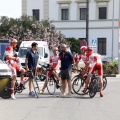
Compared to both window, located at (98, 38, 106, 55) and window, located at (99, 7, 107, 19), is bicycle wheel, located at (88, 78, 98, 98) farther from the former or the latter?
window, located at (99, 7, 107, 19)

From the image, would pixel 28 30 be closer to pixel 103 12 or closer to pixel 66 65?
A: pixel 103 12

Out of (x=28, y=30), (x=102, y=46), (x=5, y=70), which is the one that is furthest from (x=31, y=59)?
(x=102, y=46)

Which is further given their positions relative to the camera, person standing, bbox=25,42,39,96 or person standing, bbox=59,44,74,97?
person standing, bbox=59,44,74,97

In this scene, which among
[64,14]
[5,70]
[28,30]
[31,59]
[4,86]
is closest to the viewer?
[4,86]

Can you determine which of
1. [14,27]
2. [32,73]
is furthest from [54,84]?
[14,27]

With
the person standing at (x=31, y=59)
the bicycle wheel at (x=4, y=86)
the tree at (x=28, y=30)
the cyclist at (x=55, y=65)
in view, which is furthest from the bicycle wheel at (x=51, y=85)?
the tree at (x=28, y=30)

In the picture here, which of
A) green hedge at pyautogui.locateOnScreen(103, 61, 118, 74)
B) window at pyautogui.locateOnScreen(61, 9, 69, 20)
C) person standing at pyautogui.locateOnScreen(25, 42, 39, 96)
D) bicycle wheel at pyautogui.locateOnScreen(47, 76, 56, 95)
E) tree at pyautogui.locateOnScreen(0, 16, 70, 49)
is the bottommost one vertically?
green hedge at pyautogui.locateOnScreen(103, 61, 118, 74)

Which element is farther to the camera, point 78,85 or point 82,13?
point 82,13

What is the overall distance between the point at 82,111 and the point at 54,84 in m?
4.94

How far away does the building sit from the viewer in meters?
64.2

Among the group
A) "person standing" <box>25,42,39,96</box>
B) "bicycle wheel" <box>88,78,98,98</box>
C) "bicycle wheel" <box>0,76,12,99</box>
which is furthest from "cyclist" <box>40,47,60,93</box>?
"bicycle wheel" <box>0,76,12,99</box>

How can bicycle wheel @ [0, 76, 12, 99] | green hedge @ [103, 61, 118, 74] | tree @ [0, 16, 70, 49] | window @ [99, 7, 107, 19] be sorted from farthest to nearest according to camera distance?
window @ [99, 7, 107, 19] → tree @ [0, 16, 70, 49] → green hedge @ [103, 61, 118, 74] → bicycle wheel @ [0, 76, 12, 99]

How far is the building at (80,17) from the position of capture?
64.2 m

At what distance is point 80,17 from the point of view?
215ft
